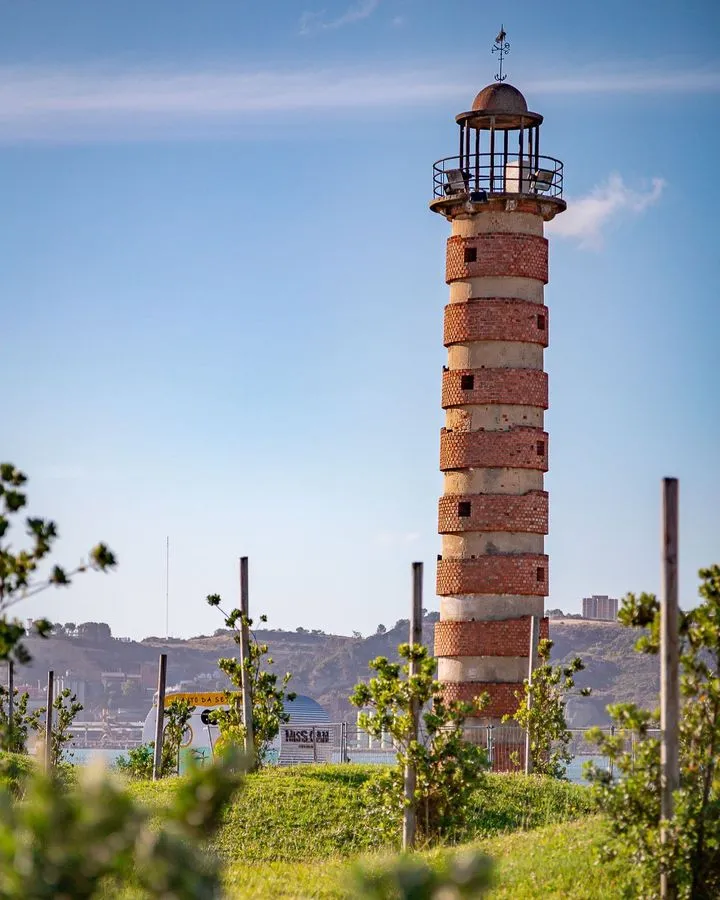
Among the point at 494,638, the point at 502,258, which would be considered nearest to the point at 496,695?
the point at 494,638

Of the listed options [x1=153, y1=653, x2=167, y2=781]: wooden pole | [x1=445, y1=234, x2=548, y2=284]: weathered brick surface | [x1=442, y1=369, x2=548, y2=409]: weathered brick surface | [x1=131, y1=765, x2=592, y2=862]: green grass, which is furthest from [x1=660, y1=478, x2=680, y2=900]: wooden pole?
[x1=445, y1=234, x2=548, y2=284]: weathered brick surface

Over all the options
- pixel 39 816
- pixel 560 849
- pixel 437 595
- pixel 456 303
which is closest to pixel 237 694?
pixel 437 595

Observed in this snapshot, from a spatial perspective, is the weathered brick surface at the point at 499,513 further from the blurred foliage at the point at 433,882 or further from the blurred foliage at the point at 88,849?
the blurred foliage at the point at 433,882

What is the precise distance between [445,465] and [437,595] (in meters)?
4.45

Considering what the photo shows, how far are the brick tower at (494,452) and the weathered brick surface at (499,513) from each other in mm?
32

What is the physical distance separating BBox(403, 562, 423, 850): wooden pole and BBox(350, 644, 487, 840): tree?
0.10 m

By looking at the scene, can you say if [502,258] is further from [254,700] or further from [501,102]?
[254,700]

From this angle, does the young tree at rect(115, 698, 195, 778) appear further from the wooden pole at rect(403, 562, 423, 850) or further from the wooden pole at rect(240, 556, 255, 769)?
the wooden pole at rect(403, 562, 423, 850)

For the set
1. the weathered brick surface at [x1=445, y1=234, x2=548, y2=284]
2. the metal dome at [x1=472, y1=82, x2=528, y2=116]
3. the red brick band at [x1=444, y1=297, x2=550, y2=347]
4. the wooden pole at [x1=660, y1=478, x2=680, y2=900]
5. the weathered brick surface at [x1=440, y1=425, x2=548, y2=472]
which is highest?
the metal dome at [x1=472, y1=82, x2=528, y2=116]

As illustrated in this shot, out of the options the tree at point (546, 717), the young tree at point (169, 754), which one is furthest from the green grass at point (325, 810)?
the young tree at point (169, 754)

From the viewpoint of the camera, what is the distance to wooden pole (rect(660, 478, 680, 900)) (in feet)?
72.9

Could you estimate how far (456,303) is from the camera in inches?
2172

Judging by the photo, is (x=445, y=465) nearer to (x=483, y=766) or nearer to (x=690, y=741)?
(x=483, y=766)

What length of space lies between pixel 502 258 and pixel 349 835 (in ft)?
81.7
